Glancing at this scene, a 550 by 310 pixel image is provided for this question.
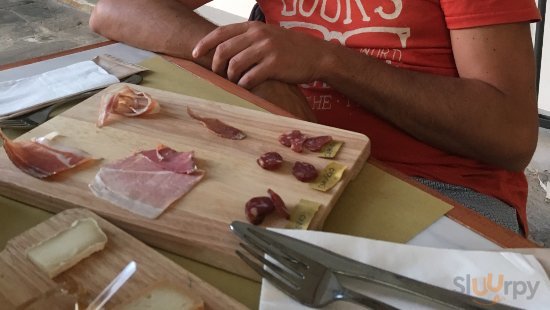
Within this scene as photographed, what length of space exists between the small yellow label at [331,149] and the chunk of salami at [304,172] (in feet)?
0.15

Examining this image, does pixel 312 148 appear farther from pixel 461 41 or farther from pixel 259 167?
pixel 461 41

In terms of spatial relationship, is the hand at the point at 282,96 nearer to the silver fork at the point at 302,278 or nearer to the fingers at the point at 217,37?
the fingers at the point at 217,37

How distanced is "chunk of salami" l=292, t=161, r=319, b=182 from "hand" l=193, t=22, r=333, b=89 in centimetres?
28

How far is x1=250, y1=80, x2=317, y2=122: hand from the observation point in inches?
40.9

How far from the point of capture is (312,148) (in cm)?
83

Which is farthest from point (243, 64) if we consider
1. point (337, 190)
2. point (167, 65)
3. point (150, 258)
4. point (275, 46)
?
point (150, 258)

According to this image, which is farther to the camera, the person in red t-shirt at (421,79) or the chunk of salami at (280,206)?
the person in red t-shirt at (421,79)

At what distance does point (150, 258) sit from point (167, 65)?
22.5 inches

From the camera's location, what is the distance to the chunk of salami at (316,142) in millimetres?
831

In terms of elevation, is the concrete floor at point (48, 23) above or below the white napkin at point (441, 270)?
below

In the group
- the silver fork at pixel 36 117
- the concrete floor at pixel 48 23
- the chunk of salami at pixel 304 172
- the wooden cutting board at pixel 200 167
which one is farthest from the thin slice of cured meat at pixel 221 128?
the concrete floor at pixel 48 23

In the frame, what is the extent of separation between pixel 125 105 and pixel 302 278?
0.46 metres

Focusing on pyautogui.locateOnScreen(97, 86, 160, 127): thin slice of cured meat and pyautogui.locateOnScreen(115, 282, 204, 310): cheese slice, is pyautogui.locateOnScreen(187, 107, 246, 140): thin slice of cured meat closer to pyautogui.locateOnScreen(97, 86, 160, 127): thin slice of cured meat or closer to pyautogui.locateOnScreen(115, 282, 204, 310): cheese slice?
pyautogui.locateOnScreen(97, 86, 160, 127): thin slice of cured meat

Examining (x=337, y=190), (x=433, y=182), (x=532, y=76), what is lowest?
(x=433, y=182)
